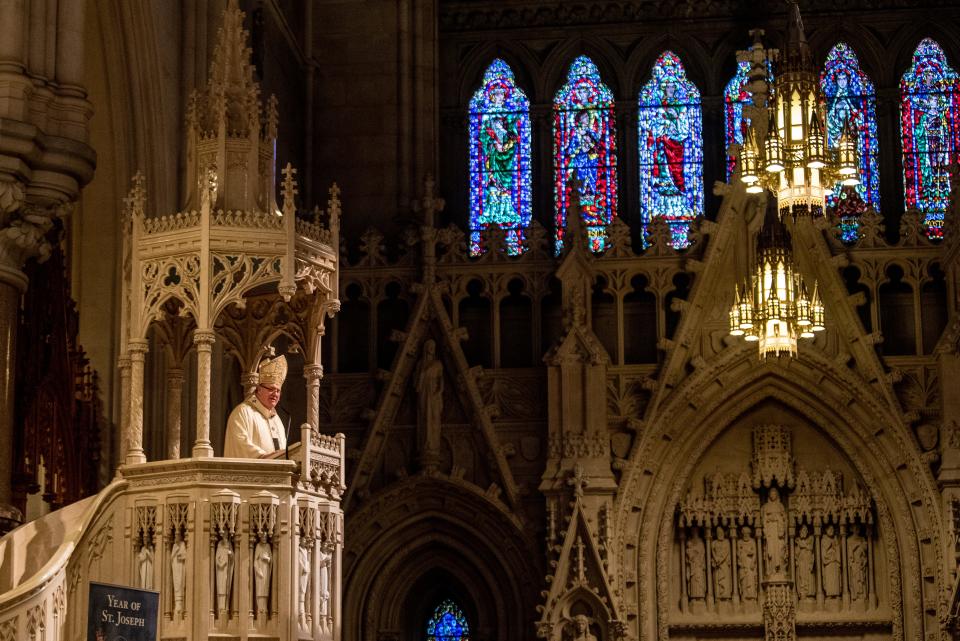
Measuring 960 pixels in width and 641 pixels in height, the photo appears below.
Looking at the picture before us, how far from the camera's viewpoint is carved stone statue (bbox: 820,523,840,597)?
20.8 m

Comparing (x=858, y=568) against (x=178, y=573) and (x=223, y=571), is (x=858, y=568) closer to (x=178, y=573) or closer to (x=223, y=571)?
(x=223, y=571)

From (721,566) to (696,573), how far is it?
0.28m

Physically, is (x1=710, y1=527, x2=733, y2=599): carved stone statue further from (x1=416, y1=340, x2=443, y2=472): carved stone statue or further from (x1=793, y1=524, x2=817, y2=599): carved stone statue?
(x1=416, y1=340, x2=443, y2=472): carved stone statue

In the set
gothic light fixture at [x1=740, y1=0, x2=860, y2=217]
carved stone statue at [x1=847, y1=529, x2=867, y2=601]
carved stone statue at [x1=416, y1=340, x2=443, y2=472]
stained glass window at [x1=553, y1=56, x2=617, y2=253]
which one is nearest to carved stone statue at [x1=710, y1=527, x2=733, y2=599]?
carved stone statue at [x1=847, y1=529, x2=867, y2=601]

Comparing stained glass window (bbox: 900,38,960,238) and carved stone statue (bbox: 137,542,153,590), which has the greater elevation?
stained glass window (bbox: 900,38,960,238)

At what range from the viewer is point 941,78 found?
23.8 meters

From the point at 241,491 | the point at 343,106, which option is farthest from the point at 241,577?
the point at 343,106

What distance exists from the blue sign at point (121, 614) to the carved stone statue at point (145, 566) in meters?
0.55

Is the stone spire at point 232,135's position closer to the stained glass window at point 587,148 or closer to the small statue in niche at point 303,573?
the small statue in niche at point 303,573

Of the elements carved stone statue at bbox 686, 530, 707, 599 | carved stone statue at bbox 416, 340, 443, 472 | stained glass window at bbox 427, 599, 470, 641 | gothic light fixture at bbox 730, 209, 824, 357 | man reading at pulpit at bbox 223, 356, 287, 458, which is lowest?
stained glass window at bbox 427, 599, 470, 641

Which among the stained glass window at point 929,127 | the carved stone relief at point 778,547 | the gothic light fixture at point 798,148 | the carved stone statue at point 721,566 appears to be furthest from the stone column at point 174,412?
the stained glass window at point 929,127

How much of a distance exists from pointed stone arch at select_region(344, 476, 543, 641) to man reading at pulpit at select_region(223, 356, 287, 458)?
6835 millimetres

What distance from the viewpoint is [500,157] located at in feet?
79.8

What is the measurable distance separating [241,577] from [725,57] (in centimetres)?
1331
